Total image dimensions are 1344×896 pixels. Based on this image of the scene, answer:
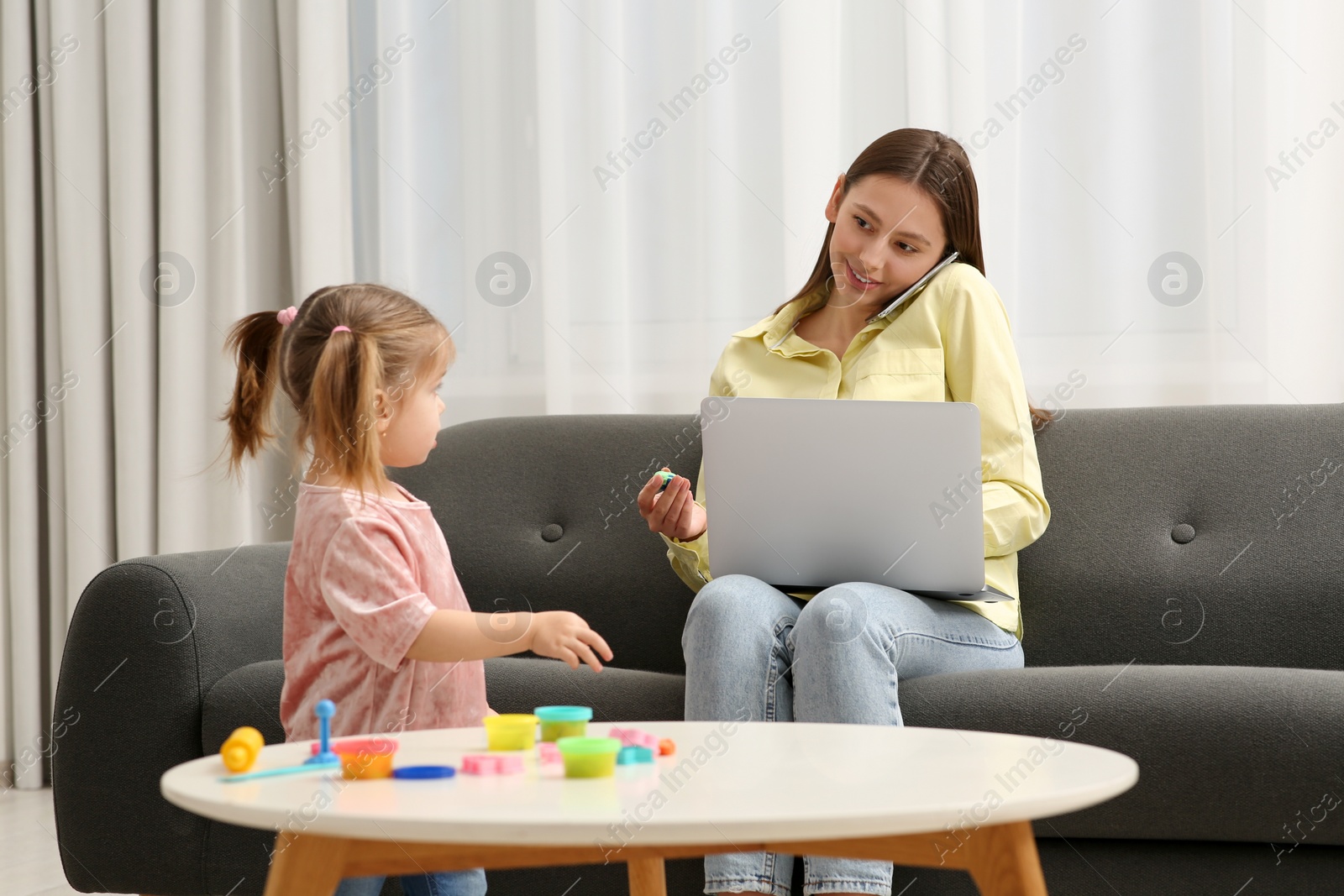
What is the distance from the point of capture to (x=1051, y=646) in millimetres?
1650

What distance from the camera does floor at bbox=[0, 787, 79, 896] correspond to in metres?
1.90

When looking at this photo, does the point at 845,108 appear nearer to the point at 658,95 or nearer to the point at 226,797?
the point at 658,95

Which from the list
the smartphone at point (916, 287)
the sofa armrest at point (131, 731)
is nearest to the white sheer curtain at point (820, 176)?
the smartphone at point (916, 287)

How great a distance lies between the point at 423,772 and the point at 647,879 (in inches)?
14.2

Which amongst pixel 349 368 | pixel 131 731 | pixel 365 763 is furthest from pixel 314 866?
pixel 131 731

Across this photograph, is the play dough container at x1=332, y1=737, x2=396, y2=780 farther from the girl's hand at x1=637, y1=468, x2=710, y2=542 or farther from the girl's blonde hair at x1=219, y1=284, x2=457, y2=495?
the girl's hand at x1=637, y1=468, x2=710, y2=542

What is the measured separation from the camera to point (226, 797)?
2.39ft

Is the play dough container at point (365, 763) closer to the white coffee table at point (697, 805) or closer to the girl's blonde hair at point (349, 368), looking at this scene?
the white coffee table at point (697, 805)

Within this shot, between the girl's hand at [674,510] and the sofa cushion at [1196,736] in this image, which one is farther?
the girl's hand at [674,510]

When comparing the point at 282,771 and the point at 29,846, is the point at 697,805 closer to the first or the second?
the point at 282,771

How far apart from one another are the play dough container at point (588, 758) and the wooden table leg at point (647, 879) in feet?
1.04

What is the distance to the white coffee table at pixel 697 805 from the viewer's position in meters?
0.65

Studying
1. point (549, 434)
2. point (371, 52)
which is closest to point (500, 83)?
point (371, 52)

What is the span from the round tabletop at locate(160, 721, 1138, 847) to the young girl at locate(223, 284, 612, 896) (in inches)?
4.6
